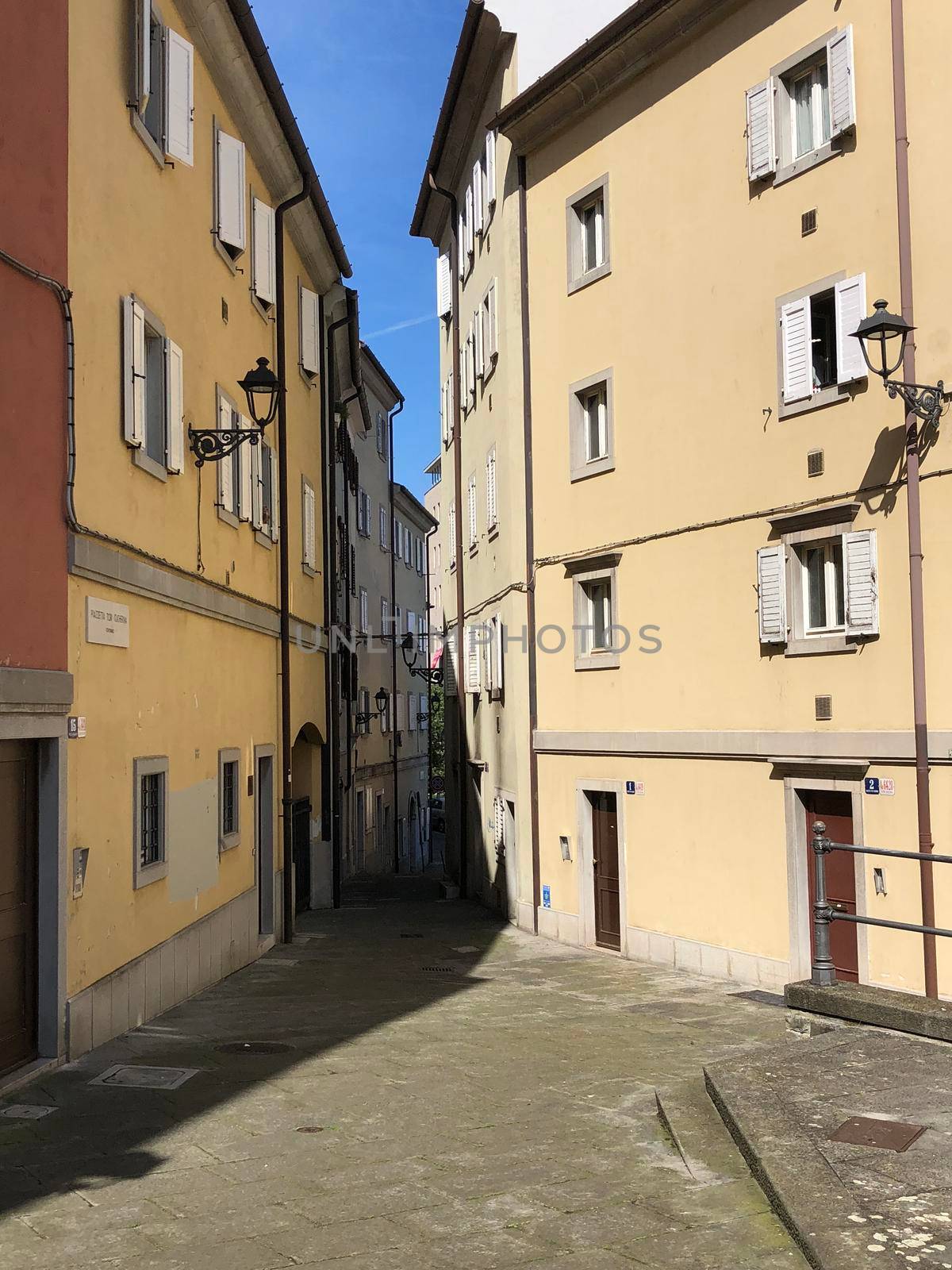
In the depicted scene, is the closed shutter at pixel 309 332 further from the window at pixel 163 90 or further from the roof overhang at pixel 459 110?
the window at pixel 163 90

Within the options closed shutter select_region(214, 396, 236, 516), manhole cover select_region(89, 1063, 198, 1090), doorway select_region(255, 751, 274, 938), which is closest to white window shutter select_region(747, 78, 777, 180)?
closed shutter select_region(214, 396, 236, 516)

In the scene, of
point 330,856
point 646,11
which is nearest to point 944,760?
point 646,11

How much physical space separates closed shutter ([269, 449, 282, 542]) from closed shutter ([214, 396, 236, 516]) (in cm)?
277

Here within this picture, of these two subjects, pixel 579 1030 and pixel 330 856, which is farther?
pixel 330 856

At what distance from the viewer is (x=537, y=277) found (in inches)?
764

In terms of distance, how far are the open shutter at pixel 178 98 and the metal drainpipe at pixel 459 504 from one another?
13.0m

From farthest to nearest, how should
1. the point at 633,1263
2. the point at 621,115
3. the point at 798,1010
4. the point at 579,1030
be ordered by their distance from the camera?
the point at 621,115, the point at 579,1030, the point at 798,1010, the point at 633,1263

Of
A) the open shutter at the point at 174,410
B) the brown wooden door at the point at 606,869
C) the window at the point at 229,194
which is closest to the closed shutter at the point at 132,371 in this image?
the open shutter at the point at 174,410

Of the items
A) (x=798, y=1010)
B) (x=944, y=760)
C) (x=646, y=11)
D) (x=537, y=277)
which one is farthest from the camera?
(x=537, y=277)

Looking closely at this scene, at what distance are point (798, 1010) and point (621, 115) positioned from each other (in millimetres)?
12952

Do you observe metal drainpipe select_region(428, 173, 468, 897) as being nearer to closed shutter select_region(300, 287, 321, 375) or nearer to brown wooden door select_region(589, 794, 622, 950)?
closed shutter select_region(300, 287, 321, 375)

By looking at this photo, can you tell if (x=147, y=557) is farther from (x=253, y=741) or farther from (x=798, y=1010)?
(x=798, y=1010)

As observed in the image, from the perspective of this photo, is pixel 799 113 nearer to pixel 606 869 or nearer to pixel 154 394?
pixel 154 394

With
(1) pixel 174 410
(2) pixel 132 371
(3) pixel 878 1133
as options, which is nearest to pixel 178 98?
(1) pixel 174 410
